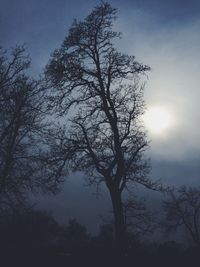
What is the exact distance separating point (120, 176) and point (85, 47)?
22.8ft

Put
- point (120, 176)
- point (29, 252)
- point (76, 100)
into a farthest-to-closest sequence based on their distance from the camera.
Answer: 1. point (76, 100)
2. point (120, 176)
3. point (29, 252)

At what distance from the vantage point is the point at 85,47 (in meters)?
18.2

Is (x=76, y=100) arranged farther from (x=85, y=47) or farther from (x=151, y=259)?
(x=151, y=259)

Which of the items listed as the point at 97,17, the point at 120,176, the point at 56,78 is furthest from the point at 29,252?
the point at 97,17

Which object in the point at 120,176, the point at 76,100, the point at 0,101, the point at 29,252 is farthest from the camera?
the point at 0,101

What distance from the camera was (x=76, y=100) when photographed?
17.8m

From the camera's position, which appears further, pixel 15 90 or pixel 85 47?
pixel 15 90

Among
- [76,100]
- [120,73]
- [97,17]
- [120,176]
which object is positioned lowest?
[120,176]

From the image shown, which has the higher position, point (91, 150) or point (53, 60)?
point (53, 60)

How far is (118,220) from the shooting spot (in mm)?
15930

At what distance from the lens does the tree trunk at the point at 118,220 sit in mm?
15406

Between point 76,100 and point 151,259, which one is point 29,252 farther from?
point 76,100

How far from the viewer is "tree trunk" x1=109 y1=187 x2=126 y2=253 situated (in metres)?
15.4

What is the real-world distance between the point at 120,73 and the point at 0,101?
7001mm
